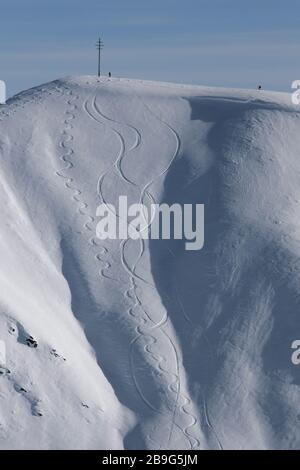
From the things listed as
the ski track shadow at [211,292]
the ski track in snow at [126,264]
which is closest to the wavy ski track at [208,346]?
the ski track shadow at [211,292]

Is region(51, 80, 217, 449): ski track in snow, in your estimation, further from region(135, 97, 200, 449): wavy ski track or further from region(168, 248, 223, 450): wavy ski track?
region(168, 248, 223, 450): wavy ski track

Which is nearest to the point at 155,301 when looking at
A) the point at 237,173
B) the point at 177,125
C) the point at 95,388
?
the point at 95,388

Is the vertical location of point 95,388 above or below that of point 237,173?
below

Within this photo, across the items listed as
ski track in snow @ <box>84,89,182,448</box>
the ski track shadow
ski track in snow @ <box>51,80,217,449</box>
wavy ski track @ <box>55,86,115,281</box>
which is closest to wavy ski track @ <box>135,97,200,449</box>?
ski track in snow @ <box>51,80,217,449</box>

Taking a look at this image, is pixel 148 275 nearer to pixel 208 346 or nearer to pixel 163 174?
pixel 208 346

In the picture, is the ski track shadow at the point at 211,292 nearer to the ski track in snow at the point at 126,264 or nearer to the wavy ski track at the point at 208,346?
the wavy ski track at the point at 208,346

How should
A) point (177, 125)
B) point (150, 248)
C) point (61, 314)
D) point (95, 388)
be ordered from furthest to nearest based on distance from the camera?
point (177, 125) < point (150, 248) < point (61, 314) < point (95, 388)

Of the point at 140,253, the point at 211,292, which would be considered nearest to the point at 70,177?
the point at 140,253

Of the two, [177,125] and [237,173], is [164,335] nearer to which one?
[237,173]
